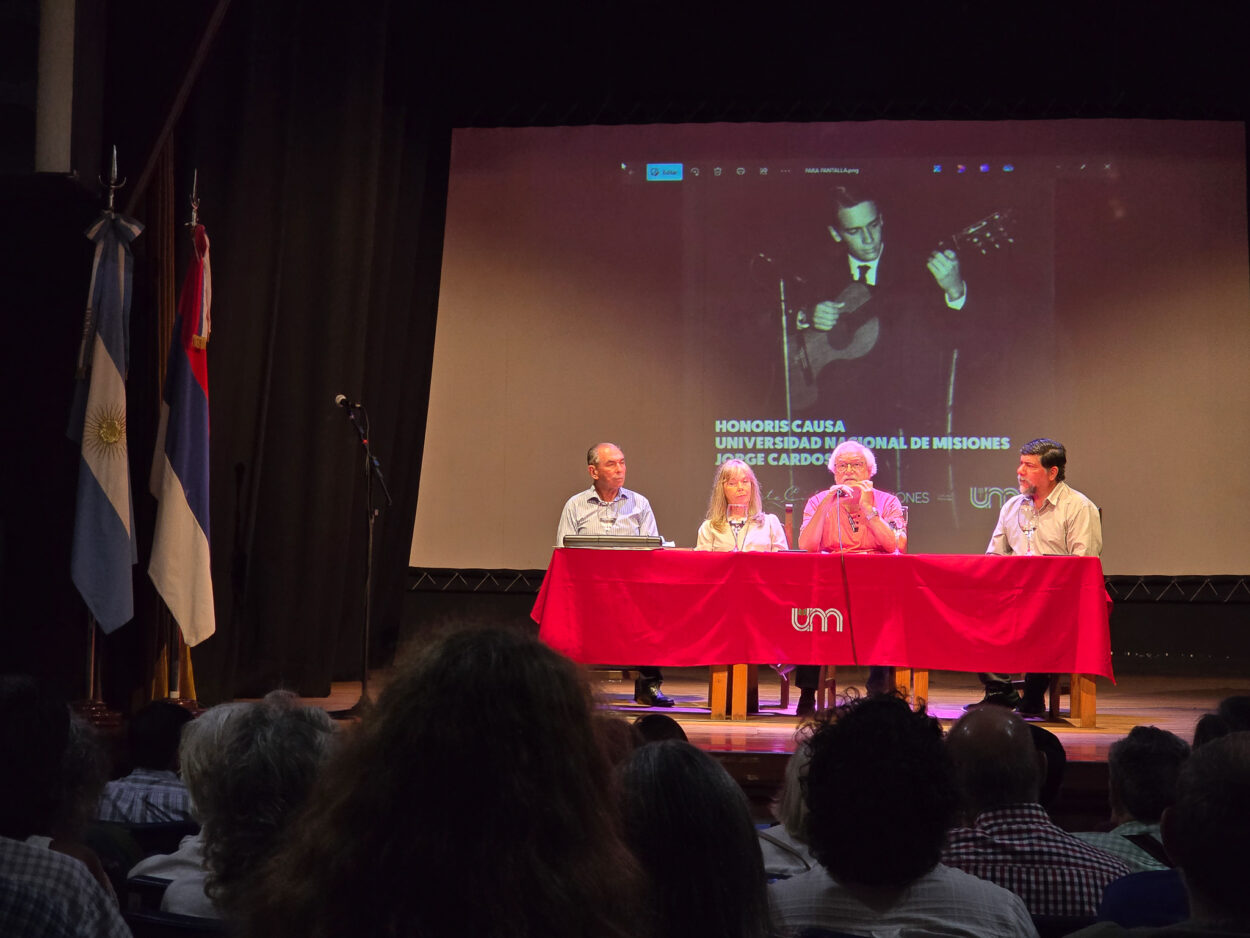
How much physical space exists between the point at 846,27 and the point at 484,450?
11.2 ft

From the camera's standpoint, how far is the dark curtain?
→ 21.5 feet

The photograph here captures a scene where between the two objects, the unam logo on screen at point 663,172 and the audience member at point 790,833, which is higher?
the unam logo on screen at point 663,172

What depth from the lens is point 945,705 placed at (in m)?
6.68

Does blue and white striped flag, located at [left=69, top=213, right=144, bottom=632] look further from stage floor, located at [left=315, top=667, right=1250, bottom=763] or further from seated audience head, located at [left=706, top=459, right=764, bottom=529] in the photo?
seated audience head, located at [left=706, top=459, right=764, bottom=529]

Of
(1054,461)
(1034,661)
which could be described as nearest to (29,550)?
(1034,661)

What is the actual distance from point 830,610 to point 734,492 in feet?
3.08

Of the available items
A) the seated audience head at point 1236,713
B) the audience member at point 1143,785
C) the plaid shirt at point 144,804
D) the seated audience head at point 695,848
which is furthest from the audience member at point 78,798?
the seated audience head at point 1236,713

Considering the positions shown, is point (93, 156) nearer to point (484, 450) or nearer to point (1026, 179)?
point (484, 450)

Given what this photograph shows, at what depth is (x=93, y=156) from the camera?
5.29 m

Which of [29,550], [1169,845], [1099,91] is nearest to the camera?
[1169,845]

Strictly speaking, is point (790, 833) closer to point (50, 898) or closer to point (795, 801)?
point (795, 801)

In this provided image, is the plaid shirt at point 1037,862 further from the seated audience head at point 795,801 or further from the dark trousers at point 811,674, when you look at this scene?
the dark trousers at point 811,674

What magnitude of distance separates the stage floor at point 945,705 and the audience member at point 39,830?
2.11 meters

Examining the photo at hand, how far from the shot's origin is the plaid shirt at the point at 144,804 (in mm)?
2752
